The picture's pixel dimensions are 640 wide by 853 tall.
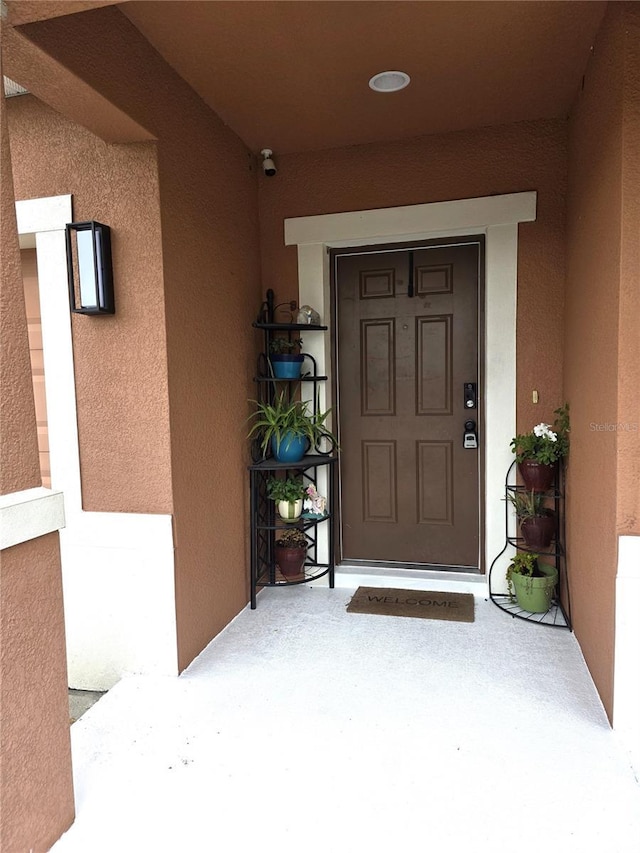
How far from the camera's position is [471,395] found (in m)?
3.20

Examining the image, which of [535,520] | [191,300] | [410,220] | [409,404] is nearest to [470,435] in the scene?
[409,404]

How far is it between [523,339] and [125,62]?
2.24 metres

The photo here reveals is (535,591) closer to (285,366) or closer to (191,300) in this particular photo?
(285,366)

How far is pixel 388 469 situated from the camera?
3383mm

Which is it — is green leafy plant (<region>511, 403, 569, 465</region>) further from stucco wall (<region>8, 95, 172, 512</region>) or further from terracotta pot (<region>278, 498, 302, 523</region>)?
stucco wall (<region>8, 95, 172, 512</region>)

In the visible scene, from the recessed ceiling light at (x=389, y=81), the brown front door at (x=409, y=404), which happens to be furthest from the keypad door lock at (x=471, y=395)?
the recessed ceiling light at (x=389, y=81)

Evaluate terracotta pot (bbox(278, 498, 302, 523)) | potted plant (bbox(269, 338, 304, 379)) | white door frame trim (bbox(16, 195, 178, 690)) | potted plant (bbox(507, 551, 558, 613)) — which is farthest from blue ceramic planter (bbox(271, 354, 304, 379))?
potted plant (bbox(507, 551, 558, 613))

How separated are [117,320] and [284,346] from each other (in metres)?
1.08

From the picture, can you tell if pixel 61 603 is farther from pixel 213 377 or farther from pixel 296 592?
pixel 296 592

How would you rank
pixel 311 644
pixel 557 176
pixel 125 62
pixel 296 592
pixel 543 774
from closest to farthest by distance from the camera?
pixel 543 774 → pixel 125 62 → pixel 311 644 → pixel 557 176 → pixel 296 592

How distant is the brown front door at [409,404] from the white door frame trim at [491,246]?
0.53 feet

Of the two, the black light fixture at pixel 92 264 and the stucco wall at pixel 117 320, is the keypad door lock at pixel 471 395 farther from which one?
the black light fixture at pixel 92 264

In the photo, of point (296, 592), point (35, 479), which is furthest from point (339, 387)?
point (35, 479)

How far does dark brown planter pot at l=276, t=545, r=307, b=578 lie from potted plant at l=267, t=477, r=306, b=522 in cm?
20
